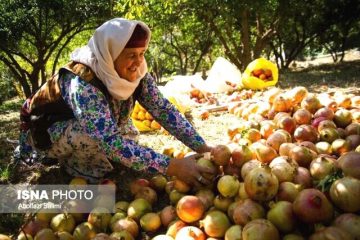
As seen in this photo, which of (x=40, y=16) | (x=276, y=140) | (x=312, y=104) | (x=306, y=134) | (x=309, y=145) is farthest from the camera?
(x=40, y=16)

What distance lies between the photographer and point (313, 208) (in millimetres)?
1988

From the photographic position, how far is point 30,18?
1157 cm

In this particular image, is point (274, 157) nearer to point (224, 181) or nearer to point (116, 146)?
point (224, 181)

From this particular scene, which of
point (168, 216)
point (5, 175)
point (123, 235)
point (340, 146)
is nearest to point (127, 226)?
point (123, 235)

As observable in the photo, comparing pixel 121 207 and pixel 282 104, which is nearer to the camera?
pixel 121 207

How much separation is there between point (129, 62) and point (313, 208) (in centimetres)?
169

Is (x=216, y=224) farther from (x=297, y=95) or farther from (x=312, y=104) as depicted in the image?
(x=297, y=95)

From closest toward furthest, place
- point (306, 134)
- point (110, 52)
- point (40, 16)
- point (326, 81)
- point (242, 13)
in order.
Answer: point (110, 52), point (306, 134), point (326, 81), point (40, 16), point (242, 13)

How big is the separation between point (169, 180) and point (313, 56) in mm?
35140

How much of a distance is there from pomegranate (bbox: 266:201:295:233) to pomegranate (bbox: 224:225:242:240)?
189 millimetres

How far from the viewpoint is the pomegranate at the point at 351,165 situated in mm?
2221

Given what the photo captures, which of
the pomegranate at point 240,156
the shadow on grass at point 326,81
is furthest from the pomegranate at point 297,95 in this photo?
the shadow on grass at point 326,81

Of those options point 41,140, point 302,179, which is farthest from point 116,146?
point 302,179

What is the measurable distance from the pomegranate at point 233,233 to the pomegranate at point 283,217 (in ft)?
0.62
